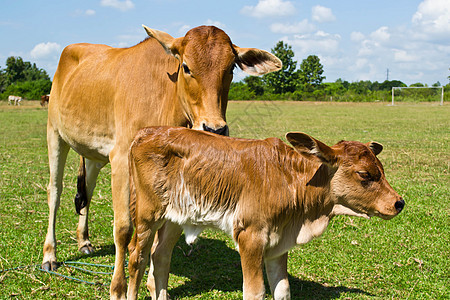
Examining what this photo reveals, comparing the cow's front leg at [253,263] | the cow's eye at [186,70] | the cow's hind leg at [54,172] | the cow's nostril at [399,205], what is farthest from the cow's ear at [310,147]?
the cow's hind leg at [54,172]

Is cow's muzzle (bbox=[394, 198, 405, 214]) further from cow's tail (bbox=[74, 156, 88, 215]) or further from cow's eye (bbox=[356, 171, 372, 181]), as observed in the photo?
cow's tail (bbox=[74, 156, 88, 215])

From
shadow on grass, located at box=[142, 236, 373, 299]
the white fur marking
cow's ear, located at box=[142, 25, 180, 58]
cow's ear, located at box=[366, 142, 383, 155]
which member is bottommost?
shadow on grass, located at box=[142, 236, 373, 299]

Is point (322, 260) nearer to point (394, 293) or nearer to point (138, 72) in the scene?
point (394, 293)

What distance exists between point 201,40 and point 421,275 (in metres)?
3.71

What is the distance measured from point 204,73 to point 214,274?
2.59 m

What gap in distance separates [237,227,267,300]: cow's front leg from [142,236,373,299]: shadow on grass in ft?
4.79

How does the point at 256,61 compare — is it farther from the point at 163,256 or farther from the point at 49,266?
the point at 49,266

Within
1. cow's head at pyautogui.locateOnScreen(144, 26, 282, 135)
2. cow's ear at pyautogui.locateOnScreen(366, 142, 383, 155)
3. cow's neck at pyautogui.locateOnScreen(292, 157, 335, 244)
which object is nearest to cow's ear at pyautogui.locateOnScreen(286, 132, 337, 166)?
cow's neck at pyautogui.locateOnScreen(292, 157, 335, 244)

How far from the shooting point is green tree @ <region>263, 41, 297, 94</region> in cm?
7403

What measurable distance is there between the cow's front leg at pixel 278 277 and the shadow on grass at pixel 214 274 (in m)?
1.06

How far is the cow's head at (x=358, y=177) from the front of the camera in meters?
3.71

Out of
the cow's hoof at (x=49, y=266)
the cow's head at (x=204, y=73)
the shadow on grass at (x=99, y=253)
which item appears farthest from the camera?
the shadow on grass at (x=99, y=253)

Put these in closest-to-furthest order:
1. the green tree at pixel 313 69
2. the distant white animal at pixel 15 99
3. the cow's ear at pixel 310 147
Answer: the cow's ear at pixel 310 147, the distant white animal at pixel 15 99, the green tree at pixel 313 69

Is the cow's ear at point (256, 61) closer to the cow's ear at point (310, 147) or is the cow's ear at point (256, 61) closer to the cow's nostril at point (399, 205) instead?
the cow's ear at point (310, 147)
